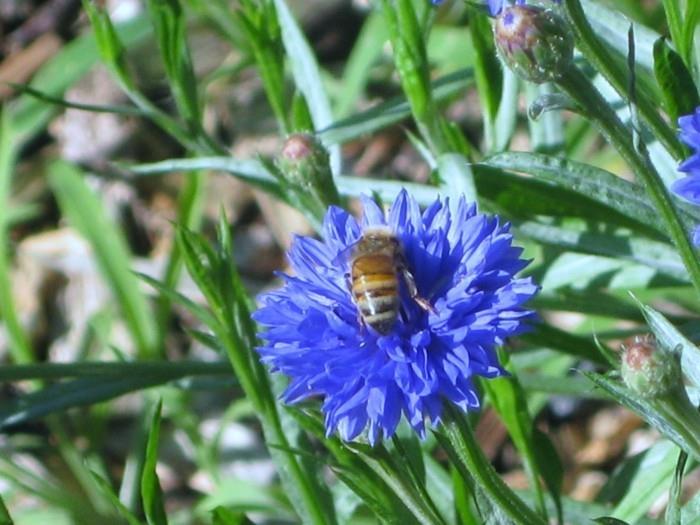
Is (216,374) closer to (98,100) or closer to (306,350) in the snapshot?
(306,350)

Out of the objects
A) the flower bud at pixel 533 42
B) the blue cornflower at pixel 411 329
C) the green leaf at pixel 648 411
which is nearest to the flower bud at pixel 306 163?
the blue cornflower at pixel 411 329

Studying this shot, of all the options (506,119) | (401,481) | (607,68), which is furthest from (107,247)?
(607,68)

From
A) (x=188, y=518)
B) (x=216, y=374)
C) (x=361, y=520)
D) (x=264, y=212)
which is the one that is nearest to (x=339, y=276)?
(x=216, y=374)

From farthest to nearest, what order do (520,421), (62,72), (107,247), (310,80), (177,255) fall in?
(62,72)
(107,247)
(177,255)
(310,80)
(520,421)

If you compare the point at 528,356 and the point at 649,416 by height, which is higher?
the point at 649,416

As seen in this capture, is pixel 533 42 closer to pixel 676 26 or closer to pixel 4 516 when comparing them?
pixel 676 26

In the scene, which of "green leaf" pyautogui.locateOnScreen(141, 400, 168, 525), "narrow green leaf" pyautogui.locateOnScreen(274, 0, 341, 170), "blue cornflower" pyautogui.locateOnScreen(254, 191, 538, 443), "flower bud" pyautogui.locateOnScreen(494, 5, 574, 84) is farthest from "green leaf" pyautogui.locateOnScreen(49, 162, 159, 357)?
"flower bud" pyautogui.locateOnScreen(494, 5, 574, 84)
